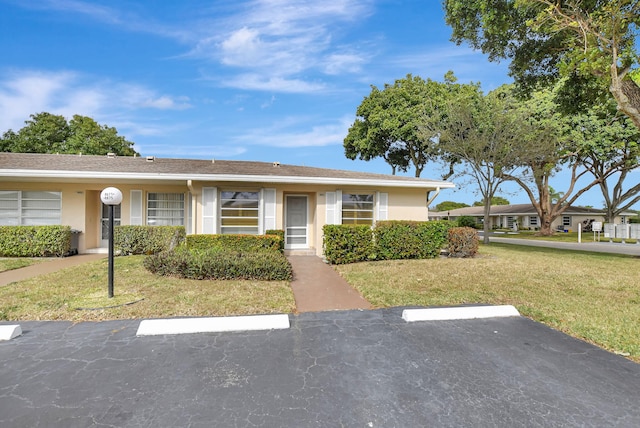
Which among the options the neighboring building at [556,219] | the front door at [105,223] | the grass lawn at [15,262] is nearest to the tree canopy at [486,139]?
the front door at [105,223]

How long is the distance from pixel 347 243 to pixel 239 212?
405 centimetres

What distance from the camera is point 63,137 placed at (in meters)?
27.3

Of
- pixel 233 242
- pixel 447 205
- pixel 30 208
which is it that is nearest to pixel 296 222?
pixel 233 242

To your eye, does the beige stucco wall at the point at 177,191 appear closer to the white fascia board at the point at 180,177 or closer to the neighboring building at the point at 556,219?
the white fascia board at the point at 180,177

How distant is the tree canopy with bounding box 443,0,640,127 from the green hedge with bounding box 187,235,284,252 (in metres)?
9.40

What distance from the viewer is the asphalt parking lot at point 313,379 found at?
7.42 feet

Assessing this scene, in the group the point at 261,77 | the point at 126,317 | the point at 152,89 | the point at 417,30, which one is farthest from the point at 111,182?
the point at 417,30

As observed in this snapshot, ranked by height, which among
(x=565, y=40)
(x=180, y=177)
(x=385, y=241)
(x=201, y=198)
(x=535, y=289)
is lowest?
(x=535, y=289)

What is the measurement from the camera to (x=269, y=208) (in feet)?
34.3

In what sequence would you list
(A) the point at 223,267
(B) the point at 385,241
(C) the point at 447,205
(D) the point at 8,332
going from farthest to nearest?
(C) the point at 447,205, (B) the point at 385,241, (A) the point at 223,267, (D) the point at 8,332

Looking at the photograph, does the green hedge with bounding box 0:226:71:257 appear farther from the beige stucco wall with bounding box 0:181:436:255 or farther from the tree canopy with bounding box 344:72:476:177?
the tree canopy with bounding box 344:72:476:177

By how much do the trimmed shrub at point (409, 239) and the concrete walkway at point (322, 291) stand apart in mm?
2051

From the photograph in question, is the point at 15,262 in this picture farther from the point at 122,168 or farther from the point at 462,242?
the point at 462,242

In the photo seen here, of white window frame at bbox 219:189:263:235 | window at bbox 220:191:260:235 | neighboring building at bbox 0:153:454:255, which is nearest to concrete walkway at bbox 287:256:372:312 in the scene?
white window frame at bbox 219:189:263:235
